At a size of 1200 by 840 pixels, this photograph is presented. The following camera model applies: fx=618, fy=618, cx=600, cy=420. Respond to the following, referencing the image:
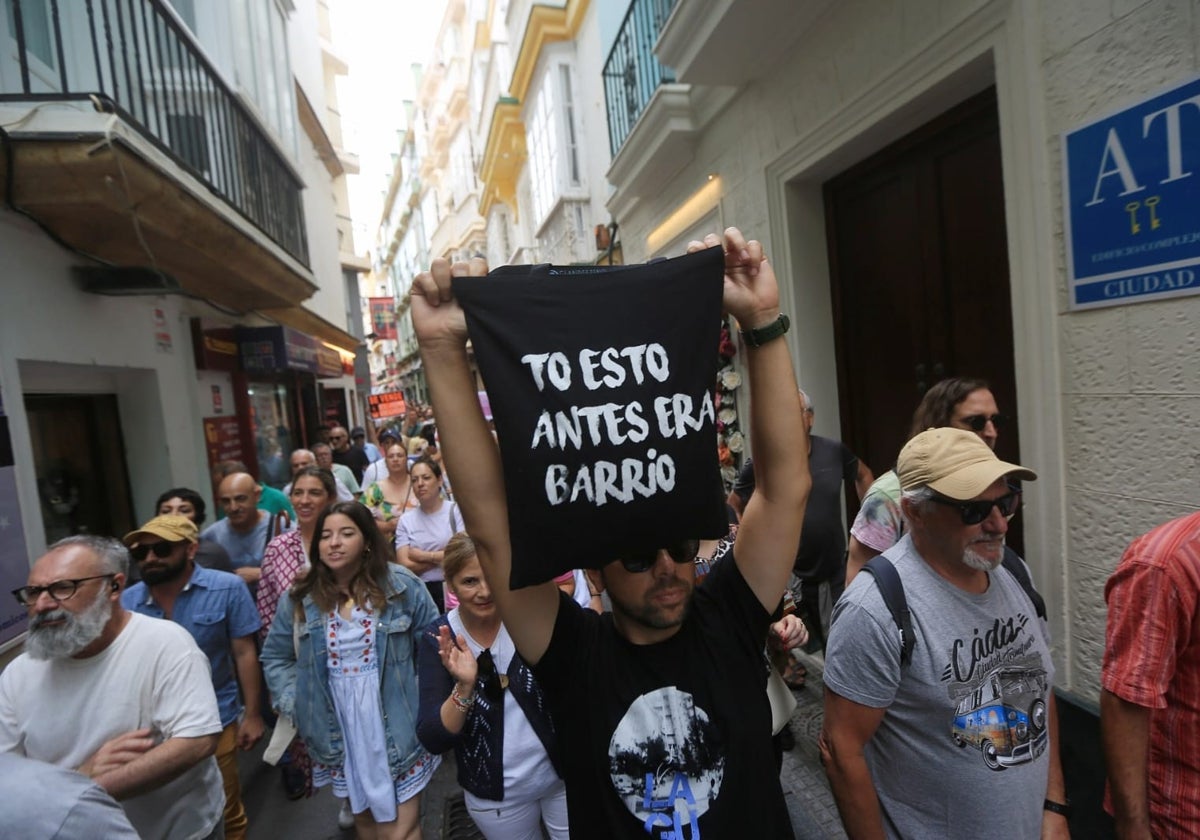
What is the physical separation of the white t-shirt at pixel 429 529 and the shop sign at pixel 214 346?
419 centimetres

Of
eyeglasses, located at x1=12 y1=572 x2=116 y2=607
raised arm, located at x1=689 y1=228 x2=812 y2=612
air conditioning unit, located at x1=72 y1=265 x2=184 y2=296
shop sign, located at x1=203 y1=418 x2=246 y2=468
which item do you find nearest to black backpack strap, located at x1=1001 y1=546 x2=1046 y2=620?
A: raised arm, located at x1=689 y1=228 x2=812 y2=612

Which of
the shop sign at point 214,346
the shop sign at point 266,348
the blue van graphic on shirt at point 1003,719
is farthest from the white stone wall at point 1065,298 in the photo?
the shop sign at point 266,348

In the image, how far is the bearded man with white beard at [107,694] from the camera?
1.99 metres

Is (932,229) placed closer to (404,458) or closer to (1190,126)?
(1190,126)

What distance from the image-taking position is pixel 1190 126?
2250 mm

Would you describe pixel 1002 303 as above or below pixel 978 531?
above

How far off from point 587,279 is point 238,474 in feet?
13.1

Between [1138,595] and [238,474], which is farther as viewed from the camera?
[238,474]

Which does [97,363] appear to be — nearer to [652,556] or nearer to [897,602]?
[652,556]

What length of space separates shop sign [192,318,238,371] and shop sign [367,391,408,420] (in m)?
6.79

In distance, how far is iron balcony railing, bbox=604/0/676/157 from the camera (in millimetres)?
6547

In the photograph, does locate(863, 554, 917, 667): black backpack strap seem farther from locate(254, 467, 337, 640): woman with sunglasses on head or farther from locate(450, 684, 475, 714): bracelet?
locate(254, 467, 337, 640): woman with sunglasses on head

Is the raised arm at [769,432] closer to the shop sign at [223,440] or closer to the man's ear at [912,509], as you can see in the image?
the man's ear at [912,509]

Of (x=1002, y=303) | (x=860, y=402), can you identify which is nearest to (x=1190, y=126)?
(x=1002, y=303)
